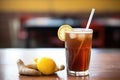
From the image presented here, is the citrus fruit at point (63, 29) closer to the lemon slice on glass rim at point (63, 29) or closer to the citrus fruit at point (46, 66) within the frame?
the lemon slice on glass rim at point (63, 29)

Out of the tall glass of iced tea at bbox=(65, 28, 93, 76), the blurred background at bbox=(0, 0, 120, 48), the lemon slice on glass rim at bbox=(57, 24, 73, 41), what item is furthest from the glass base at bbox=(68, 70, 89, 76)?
the blurred background at bbox=(0, 0, 120, 48)

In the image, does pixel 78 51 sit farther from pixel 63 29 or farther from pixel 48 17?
pixel 48 17

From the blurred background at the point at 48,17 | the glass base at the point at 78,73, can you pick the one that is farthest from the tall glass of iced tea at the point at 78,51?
the blurred background at the point at 48,17

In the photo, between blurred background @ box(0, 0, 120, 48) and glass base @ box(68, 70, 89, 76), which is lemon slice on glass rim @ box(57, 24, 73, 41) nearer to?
glass base @ box(68, 70, 89, 76)

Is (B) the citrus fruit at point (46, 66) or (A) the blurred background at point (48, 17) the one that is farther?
(A) the blurred background at point (48, 17)

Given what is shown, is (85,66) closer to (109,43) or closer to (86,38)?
(86,38)
